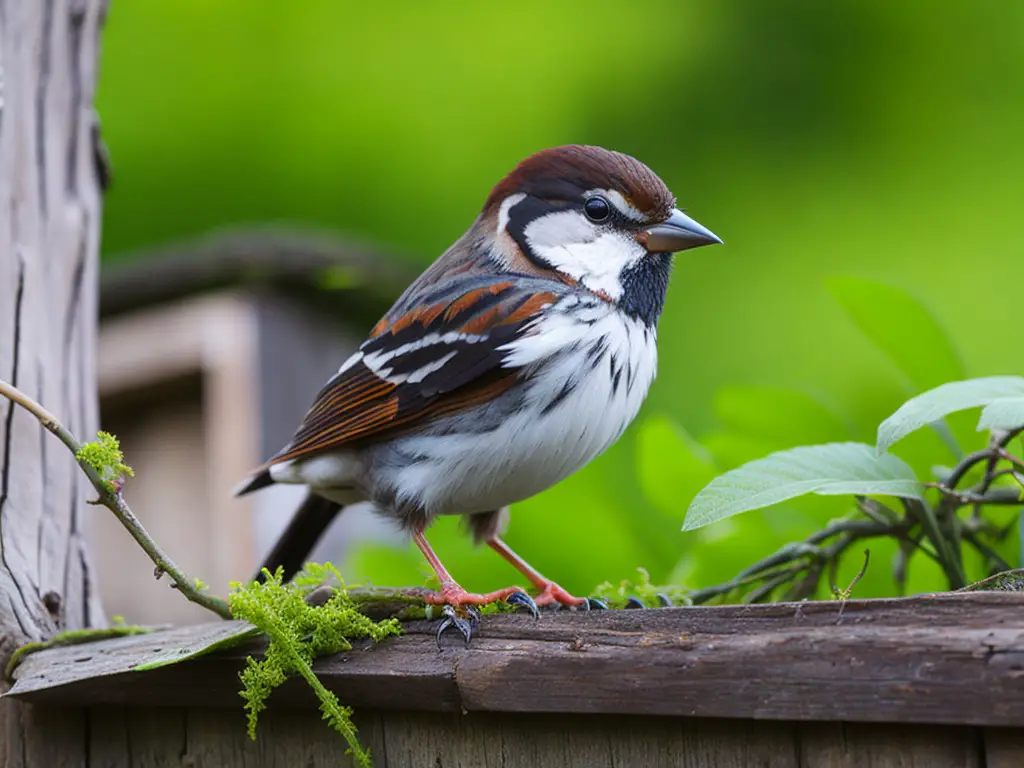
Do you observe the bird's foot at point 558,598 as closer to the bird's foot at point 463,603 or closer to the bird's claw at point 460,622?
the bird's foot at point 463,603

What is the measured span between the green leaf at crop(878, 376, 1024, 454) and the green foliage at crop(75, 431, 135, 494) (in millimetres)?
974

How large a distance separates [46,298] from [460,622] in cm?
→ 139

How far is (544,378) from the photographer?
203 centimetres

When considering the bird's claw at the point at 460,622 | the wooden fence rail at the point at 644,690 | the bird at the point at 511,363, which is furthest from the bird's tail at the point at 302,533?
the bird's claw at the point at 460,622

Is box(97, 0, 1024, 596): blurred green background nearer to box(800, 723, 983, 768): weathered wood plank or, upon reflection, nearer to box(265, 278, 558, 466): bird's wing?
box(265, 278, 558, 466): bird's wing

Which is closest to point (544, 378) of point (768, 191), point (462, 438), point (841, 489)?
point (462, 438)

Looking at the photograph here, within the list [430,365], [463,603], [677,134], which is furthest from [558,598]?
[677,134]

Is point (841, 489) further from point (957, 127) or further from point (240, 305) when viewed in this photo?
point (957, 127)

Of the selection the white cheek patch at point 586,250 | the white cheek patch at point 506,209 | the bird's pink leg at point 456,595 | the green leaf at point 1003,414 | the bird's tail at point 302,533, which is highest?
the white cheek patch at point 506,209

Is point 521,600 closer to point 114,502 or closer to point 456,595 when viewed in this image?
point 456,595

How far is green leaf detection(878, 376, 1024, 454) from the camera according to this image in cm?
143

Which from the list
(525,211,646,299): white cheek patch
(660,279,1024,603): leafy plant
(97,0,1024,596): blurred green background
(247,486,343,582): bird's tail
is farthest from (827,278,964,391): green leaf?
(97,0,1024,596): blurred green background

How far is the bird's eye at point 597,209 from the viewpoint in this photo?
222 cm

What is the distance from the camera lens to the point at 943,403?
1.46 meters
